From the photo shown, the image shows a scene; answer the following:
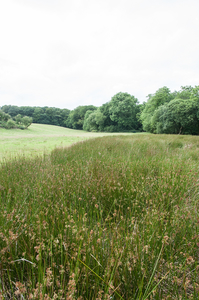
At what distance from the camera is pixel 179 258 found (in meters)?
1.30

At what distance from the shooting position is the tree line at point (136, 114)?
20.7 metres

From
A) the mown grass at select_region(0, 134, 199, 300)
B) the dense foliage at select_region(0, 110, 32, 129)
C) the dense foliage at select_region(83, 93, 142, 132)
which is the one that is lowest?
the mown grass at select_region(0, 134, 199, 300)

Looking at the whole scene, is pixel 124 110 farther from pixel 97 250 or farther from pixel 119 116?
pixel 97 250

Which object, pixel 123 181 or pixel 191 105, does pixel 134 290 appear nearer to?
pixel 123 181

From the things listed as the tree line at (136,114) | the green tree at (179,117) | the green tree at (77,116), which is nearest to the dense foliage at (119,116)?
the tree line at (136,114)

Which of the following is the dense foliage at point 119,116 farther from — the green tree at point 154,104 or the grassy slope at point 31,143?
the grassy slope at point 31,143

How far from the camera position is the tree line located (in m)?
20.7

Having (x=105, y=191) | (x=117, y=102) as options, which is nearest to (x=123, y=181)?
(x=105, y=191)

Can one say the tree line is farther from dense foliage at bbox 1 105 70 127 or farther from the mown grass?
the mown grass

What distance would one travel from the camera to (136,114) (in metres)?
38.3

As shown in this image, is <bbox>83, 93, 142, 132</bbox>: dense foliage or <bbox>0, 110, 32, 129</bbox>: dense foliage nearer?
<bbox>0, 110, 32, 129</bbox>: dense foliage

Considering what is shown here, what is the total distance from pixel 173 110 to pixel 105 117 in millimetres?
21090

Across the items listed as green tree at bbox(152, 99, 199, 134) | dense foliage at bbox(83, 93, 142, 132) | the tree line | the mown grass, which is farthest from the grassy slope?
dense foliage at bbox(83, 93, 142, 132)

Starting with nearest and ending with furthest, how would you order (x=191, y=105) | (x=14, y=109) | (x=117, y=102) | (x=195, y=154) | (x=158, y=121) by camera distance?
1. (x=195, y=154)
2. (x=191, y=105)
3. (x=158, y=121)
4. (x=117, y=102)
5. (x=14, y=109)
